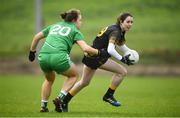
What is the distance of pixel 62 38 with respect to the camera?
38.5 feet

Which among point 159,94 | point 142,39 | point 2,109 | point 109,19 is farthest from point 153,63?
point 2,109

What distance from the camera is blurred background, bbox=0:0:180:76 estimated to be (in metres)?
30.1

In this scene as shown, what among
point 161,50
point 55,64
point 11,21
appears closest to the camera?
point 55,64

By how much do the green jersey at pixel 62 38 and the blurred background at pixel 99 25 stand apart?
1719cm

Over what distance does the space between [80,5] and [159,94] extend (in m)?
20.0

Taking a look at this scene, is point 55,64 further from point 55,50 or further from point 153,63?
point 153,63

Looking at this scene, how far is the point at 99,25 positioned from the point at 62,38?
23.6 meters

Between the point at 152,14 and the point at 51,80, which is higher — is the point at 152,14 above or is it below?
below

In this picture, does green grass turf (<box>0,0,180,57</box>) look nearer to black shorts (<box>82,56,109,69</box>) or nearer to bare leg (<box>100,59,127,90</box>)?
bare leg (<box>100,59,127,90</box>)

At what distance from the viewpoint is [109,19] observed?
3572 centimetres

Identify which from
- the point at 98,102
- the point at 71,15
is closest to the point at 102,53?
the point at 71,15

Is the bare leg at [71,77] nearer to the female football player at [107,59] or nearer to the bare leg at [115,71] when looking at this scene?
the female football player at [107,59]

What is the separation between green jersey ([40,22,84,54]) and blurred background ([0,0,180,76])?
17.2 m

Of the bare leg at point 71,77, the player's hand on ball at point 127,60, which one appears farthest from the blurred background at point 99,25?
the bare leg at point 71,77
